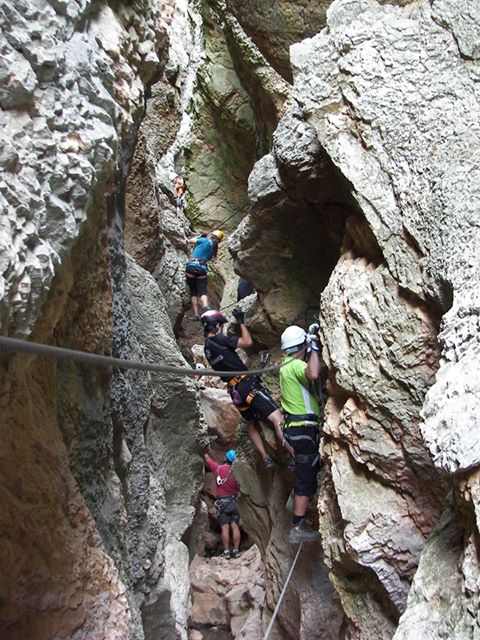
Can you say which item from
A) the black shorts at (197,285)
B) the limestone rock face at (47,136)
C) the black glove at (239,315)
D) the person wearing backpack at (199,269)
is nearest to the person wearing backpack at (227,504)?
the person wearing backpack at (199,269)

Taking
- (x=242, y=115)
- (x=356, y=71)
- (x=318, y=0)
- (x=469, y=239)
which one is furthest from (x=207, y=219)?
(x=469, y=239)

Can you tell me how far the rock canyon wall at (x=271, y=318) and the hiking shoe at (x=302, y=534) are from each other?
26.2 inches

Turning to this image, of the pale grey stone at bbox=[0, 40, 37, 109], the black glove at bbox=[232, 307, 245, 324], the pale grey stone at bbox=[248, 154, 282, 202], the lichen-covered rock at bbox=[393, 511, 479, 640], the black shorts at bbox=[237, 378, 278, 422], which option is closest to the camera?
the pale grey stone at bbox=[0, 40, 37, 109]

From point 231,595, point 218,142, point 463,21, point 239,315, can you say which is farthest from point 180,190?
point 463,21

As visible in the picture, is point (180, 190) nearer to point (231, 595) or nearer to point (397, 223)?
point (231, 595)

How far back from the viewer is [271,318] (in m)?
7.12

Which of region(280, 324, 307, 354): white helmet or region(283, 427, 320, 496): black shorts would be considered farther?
region(280, 324, 307, 354): white helmet

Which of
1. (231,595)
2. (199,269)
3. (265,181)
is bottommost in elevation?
(231,595)

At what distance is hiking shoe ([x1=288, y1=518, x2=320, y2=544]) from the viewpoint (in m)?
5.79

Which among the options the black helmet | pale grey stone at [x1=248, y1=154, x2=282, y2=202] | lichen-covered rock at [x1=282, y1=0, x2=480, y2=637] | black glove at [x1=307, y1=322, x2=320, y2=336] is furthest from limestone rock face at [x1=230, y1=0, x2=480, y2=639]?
the black helmet

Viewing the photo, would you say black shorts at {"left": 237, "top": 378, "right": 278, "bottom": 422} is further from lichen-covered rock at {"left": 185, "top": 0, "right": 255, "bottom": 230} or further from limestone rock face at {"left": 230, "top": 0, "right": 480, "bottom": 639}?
lichen-covered rock at {"left": 185, "top": 0, "right": 255, "bottom": 230}

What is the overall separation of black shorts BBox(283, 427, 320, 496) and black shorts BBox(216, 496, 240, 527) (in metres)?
5.41

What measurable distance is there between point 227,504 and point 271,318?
527cm

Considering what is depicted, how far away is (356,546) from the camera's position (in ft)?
13.8
